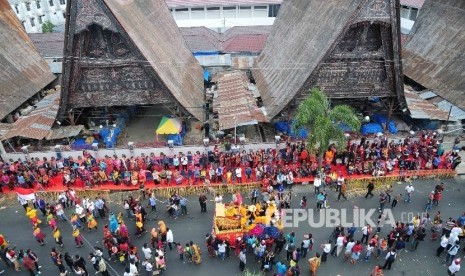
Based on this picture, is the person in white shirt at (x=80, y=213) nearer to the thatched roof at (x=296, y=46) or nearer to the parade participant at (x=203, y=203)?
the parade participant at (x=203, y=203)

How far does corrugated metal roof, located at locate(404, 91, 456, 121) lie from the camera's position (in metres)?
24.1

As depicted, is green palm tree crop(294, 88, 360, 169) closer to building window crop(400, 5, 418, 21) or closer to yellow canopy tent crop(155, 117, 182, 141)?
yellow canopy tent crop(155, 117, 182, 141)

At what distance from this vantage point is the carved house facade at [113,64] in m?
21.3

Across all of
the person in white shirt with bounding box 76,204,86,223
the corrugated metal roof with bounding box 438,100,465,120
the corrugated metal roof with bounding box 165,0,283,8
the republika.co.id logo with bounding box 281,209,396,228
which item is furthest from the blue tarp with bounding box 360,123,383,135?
the corrugated metal roof with bounding box 165,0,283,8

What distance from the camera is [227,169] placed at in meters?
21.2

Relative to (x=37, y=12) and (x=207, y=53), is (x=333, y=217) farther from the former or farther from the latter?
(x=37, y=12)

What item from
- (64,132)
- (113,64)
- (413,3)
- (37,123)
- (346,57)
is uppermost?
(413,3)

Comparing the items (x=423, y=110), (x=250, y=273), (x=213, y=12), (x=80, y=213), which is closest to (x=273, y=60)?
(x=423, y=110)

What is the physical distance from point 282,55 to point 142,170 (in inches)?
566

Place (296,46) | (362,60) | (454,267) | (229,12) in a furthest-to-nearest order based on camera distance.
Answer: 1. (229,12)
2. (296,46)
3. (362,60)
4. (454,267)

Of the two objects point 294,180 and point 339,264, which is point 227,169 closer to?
point 294,180

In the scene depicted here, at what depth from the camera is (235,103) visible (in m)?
26.2

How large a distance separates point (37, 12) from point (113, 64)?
34432 millimetres

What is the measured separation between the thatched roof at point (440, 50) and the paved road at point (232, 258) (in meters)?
8.65
